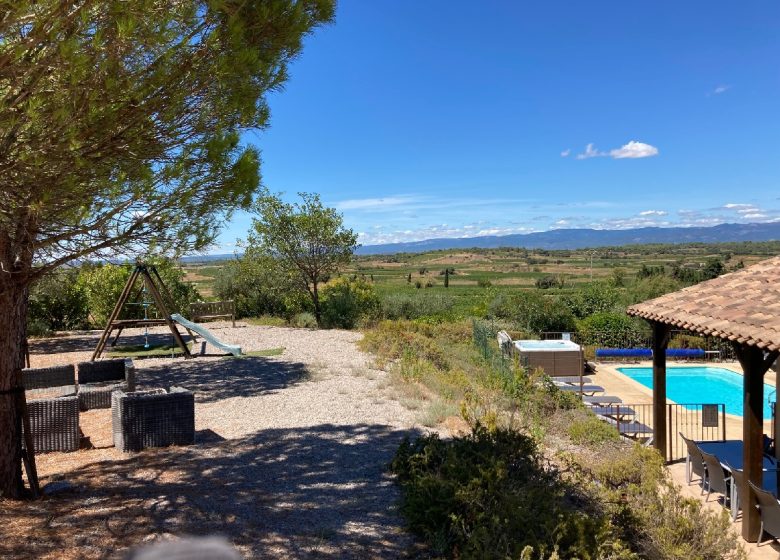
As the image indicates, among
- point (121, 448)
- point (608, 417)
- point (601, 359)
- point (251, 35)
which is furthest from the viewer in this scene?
point (601, 359)

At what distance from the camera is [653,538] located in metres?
4.37

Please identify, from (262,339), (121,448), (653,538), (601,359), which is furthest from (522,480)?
(601,359)

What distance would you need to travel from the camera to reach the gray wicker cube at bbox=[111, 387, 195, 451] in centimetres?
617

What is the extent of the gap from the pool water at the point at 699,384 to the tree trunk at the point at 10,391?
15206 mm

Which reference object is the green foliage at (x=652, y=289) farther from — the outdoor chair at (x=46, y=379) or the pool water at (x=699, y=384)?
the outdoor chair at (x=46, y=379)

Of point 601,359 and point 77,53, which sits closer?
point 77,53

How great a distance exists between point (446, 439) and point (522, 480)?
1.89 metres

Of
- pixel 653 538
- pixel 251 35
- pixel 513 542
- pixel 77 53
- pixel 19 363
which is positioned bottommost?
pixel 653 538

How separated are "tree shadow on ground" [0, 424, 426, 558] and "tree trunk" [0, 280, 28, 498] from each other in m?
0.37

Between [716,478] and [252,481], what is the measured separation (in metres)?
5.46

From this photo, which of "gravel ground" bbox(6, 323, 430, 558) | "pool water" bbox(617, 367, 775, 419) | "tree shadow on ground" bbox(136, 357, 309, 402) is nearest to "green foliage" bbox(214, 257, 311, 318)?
"tree shadow on ground" bbox(136, 357, 309, 402)

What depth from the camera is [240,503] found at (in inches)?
188

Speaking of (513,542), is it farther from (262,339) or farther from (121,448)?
(262,339)

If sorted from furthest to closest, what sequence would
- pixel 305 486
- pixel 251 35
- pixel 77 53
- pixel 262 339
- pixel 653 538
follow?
1. pixel 262 339
2. pixel 305 486
3. pixel 251 35
4. pixel 653 538
5. pixel 77 53
